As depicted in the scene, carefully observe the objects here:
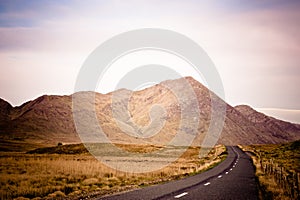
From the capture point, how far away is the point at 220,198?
13.9m

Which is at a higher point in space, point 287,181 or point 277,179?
point 287,181

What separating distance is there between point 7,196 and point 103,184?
680cm

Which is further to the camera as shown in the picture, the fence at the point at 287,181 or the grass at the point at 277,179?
the grass at the point at 277,179

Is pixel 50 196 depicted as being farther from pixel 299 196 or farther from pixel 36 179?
pixel 299 196

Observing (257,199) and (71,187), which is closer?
(257,199)

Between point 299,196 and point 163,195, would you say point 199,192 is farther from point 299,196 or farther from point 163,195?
point 299,196

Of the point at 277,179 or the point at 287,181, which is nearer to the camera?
the point at 287,181

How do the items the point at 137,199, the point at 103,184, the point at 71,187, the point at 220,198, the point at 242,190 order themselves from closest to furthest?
1. the point at 137,199
2. the point at 220,198
3. the point at 242,190
4. the point at 71,187
5. the point at 103,184

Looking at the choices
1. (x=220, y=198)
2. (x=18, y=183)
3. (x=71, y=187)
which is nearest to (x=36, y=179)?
(x=18, y=183)

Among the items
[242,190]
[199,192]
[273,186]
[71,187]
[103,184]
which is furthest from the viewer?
[103,184]

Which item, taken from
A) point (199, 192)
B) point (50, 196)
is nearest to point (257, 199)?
point (199, 192)

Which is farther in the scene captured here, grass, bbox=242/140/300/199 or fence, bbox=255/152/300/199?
grass, bbox=242/140/300/199

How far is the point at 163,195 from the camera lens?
14.1 m

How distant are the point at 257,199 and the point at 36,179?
15.2 m
